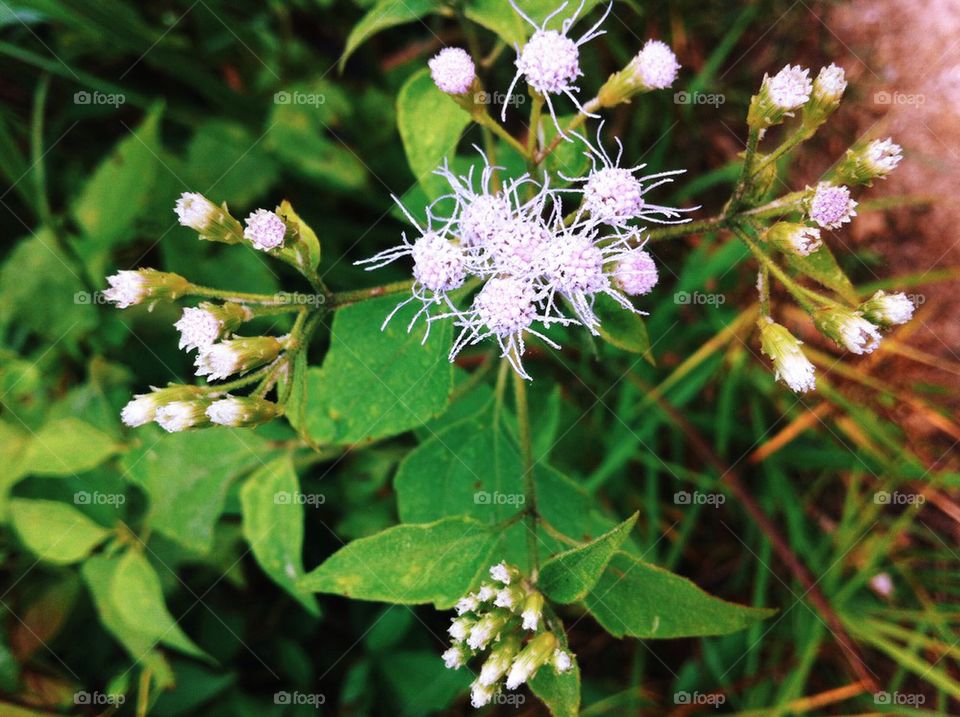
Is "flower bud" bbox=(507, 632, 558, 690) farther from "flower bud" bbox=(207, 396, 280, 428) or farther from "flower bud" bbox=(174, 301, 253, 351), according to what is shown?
"flower bud" bbox=(174, 301, 253, 351)

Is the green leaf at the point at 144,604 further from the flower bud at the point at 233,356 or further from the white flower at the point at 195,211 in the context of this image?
the white flower at the point at 195,211

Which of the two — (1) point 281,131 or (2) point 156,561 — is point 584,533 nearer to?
(2) point 156,561

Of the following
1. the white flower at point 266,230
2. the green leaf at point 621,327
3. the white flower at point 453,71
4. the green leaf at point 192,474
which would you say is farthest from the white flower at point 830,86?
the green leaf at point 192,474

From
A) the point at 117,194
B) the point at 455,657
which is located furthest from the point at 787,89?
the point at 117,194

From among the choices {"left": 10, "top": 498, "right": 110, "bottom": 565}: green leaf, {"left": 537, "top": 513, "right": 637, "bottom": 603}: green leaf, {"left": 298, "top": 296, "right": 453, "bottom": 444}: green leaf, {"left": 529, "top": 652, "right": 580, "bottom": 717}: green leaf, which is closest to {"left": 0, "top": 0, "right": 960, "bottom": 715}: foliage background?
{"left": 10, "top": 498, "right": 110, "bottom": 565}: green leaf

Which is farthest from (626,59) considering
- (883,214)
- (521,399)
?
(521,399)
